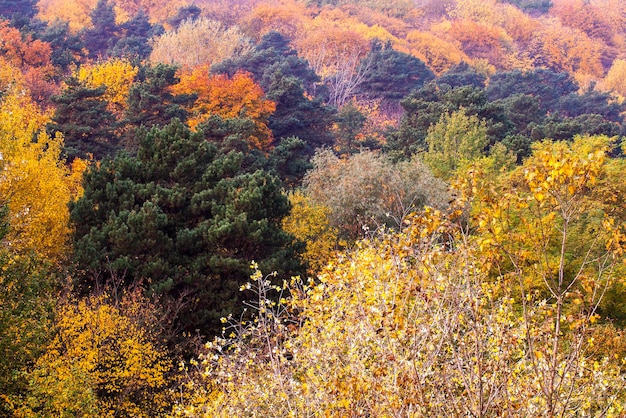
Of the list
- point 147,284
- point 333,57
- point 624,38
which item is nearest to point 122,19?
point 333,57

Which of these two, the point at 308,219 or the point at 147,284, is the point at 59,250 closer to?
the point at 147,284

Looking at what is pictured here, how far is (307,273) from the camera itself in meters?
23.9

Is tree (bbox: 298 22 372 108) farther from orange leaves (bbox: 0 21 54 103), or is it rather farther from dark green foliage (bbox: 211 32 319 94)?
orange leaves (bbox: 0 21 54 103)

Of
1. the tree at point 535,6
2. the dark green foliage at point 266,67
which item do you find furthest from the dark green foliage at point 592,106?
the tree at point 535,6

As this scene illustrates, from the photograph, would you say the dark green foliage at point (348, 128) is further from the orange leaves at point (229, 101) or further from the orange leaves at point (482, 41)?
the orange leaves at point (482, 41)

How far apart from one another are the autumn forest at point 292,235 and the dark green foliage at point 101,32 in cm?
24

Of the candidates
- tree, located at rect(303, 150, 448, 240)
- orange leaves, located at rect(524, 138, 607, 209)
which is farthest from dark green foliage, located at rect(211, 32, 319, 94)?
orange leaves, located at rect(524, 138, 607, 209)

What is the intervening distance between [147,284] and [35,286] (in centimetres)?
706

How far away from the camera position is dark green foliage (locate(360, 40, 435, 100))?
197ft

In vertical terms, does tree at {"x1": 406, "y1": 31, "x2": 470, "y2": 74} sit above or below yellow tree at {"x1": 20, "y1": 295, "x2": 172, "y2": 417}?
below

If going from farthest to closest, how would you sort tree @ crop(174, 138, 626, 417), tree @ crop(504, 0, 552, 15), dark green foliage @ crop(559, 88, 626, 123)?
tree @ crop(504, 0, 552, 15), dark green foliage @ crop(559, 88, 626, 123), tree @ crop(174, 138, 626, 417)

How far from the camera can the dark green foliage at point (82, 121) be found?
30.5 m

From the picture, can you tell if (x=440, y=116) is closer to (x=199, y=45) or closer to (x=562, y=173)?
(x=199, y=45)

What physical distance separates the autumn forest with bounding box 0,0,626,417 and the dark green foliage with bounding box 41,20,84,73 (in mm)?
169
